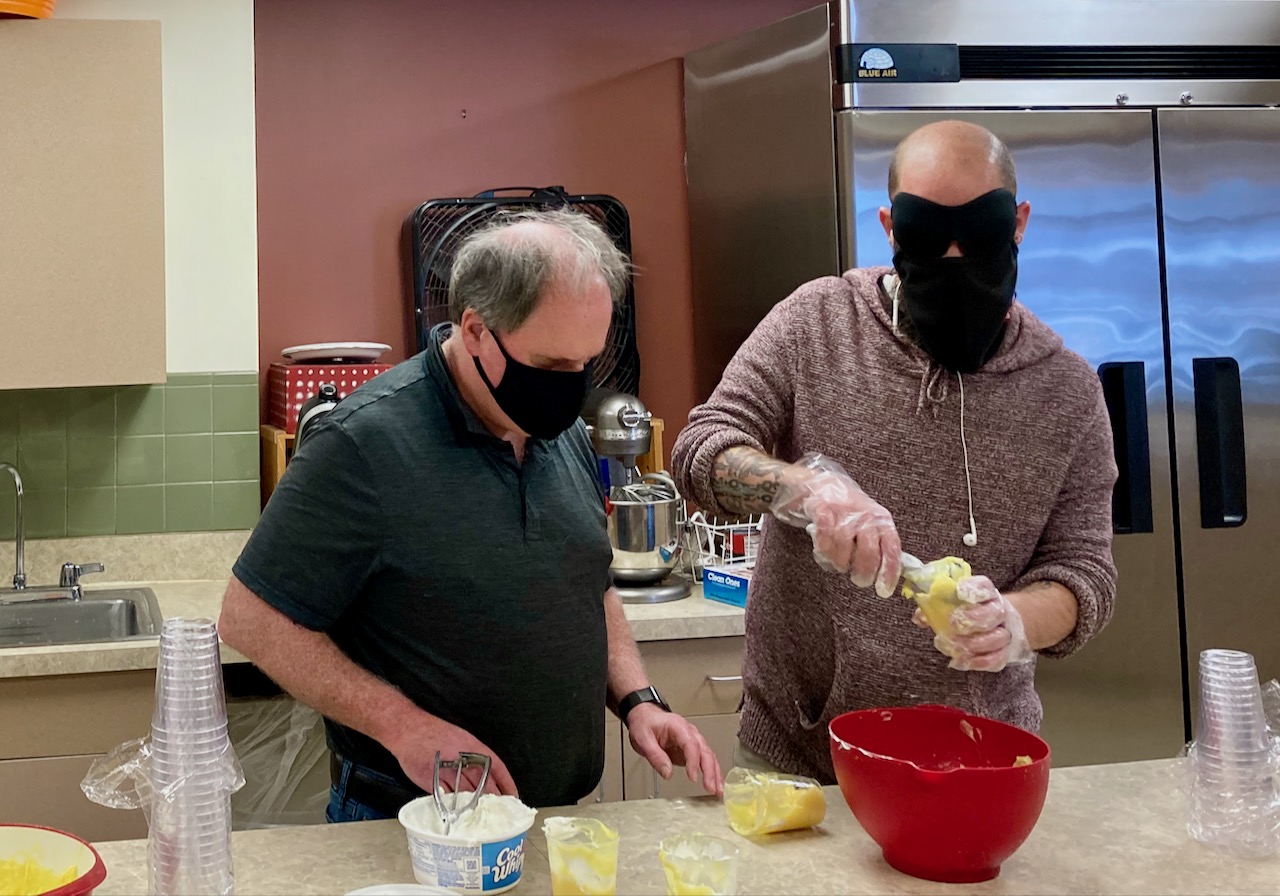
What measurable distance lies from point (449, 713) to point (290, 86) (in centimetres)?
209

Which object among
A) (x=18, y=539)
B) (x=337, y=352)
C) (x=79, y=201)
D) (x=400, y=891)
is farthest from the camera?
(x=337, y=352)

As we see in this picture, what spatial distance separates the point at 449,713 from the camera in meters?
1.54

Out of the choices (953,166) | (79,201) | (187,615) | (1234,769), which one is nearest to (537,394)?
(953,166)

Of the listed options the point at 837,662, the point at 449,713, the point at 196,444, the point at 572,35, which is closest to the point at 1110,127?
the point at 572,35

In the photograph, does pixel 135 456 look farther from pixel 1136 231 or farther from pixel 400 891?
pixel 1136 231

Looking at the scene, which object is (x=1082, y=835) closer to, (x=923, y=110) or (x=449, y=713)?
(x=449, y=713)

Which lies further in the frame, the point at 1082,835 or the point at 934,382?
the point at 934,382

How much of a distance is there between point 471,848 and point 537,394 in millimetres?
566

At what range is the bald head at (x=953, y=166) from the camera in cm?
159

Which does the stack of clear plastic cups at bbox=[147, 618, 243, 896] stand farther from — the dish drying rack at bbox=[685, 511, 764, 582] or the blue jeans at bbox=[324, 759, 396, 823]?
the dish drying rack at bbox=[685, 511, 764, 582]

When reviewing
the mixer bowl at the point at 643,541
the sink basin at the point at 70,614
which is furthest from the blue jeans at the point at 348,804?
the sink basin at the point at 70,614

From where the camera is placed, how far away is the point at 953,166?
1595 millimetres

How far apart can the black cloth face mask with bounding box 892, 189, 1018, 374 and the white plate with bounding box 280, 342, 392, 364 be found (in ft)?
5.27

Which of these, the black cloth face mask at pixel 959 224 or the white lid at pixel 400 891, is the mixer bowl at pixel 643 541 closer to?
the black cloth face mask at pixel 959 224
